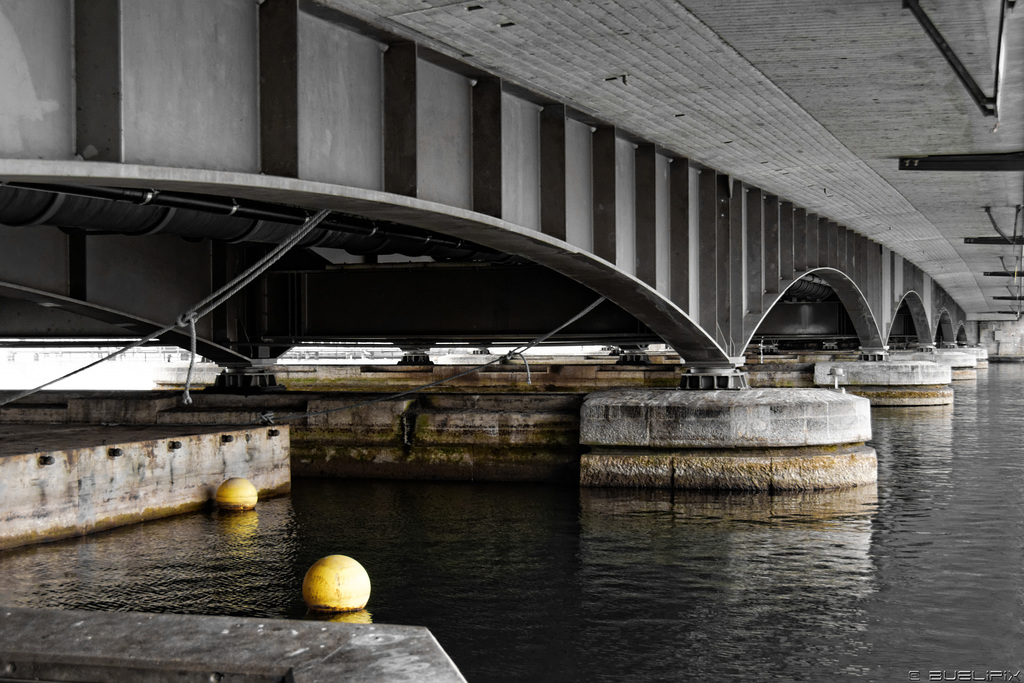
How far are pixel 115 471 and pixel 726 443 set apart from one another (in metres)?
8.49

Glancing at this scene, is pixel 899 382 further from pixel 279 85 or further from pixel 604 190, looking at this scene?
pixel 279 85

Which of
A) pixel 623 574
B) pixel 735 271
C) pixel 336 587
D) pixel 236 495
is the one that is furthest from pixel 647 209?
pixel 336 587

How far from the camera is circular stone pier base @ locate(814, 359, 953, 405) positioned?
34.4m

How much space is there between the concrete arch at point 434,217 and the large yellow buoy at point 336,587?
3.14 m

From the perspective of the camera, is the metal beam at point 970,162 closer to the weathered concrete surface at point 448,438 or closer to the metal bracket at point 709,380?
the metal bracket at point 709,380

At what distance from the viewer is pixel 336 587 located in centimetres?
850

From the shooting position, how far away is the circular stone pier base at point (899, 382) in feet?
113

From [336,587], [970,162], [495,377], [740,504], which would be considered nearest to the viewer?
[336,587]

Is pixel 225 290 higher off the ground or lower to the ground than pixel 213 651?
higher

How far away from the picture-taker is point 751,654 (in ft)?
25.8

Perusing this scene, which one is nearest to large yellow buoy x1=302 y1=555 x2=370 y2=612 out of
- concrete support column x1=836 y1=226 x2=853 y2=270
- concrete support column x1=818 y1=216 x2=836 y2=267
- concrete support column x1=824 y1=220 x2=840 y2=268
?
concrete support column x1=818 y1=216 x2=836 y2=267

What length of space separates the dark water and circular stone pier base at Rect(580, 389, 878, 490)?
44cm

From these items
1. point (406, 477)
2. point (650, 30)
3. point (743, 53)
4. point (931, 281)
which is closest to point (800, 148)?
point (743, 53)

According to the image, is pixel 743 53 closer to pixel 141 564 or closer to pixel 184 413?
pixel 141 564
